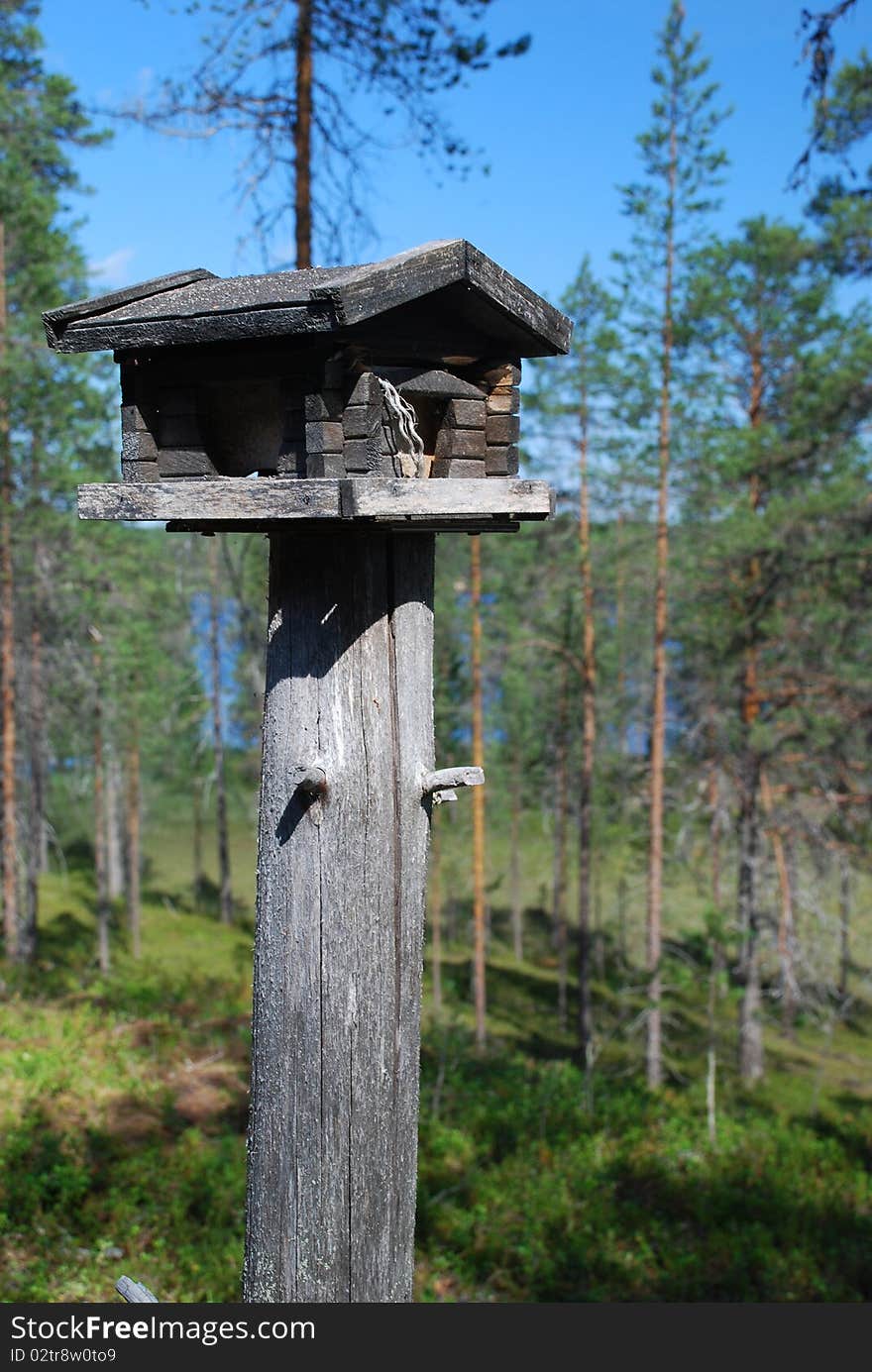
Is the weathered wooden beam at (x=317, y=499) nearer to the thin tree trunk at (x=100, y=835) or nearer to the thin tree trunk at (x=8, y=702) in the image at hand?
the thin tree trunk at (x=8, y=702)

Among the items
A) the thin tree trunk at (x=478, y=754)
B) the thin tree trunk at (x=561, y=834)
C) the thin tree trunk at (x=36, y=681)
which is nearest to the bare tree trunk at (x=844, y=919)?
the thin tree trunk at (x=478, y=754)

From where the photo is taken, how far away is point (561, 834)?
96.2 ft

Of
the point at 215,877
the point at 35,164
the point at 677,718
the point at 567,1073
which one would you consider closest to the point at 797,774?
the point at 677,718

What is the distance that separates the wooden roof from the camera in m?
2.62

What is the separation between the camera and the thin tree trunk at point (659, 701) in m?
16.5

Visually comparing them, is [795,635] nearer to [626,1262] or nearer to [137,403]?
[626,1262]

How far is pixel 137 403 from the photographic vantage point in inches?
119

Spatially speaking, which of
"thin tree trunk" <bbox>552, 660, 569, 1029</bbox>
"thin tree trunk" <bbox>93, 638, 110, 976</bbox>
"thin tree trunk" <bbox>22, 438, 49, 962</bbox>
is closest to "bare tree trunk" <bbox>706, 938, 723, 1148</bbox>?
"thin tree trunk" <bbox>552, 660, 569, 1029</bbox>

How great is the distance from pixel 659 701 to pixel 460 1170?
8.70 meters

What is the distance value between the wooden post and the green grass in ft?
13.9

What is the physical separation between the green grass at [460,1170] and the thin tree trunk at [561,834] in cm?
887

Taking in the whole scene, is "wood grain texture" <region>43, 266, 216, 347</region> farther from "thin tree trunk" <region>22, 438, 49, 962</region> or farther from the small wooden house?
"thin tree trunk" <region>22, 438, 49, 962</region>

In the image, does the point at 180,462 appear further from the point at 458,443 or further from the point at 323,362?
the point at 458,443

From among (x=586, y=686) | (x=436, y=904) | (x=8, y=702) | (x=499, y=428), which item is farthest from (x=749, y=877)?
(x=499, y=428)
